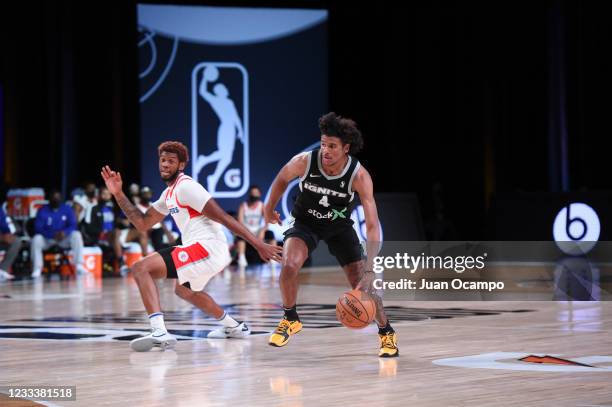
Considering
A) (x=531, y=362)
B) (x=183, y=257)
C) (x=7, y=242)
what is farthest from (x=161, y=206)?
(x=7, y=242)

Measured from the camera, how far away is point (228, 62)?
2209 centimetres

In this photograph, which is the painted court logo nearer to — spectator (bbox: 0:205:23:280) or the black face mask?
spectator (bbox: 0:205:23:280)

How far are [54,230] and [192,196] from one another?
34.4 feet

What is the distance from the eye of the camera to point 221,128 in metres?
21.9

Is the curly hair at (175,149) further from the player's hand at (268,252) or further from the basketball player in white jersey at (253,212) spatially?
the basketball player in white jersey at (253,212)

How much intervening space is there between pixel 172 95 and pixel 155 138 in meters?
0.93

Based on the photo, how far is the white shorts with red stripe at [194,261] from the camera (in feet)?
30.1

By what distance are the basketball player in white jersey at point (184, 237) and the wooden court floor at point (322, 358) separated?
0.44 metres

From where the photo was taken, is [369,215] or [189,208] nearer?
[369,215]

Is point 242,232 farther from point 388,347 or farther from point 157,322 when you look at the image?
point 388,347

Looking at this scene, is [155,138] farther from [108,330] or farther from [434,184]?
[108,330]

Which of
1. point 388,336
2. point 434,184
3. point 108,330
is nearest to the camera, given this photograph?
point 388,336

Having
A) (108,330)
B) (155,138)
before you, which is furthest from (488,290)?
(155,138)

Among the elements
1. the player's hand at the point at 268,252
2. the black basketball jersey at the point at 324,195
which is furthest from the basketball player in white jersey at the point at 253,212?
the player's hand at the point at 268,252
